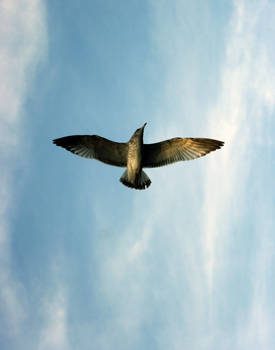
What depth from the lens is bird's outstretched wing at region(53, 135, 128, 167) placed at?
646 inches

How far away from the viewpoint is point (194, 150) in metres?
16.2

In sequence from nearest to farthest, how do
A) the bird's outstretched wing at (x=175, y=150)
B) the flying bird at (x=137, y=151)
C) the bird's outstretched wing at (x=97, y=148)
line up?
1. the bird's outstretched wing at (x=175, y=150)
2. the flying bird at (x=137, y=151)
3. the bird's outstretched wing at (x=97, y=148)

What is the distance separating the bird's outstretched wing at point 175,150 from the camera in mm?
16062

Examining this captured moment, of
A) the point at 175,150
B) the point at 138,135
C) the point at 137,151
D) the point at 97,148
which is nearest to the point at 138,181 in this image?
the point at 137,151

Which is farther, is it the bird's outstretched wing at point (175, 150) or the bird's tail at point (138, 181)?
the bird's tail at point (138, 181)

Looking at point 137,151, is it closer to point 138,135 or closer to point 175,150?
point 138,135

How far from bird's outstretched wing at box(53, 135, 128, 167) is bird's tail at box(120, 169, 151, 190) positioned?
789 millimetres

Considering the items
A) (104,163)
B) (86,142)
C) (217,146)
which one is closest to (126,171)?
(104,163)

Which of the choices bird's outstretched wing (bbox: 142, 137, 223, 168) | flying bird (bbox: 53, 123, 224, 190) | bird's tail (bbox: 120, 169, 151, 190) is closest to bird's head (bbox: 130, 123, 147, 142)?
flying bird (bbox: 53, 123, 224, 190)

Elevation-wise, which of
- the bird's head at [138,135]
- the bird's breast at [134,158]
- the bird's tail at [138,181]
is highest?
the bird's head at [138,135]

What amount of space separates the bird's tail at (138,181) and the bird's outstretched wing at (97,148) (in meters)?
0.79

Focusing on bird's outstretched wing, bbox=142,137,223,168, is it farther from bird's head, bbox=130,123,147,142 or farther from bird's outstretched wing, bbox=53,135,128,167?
bird's outstretched wing, bbox=53,135,128,167

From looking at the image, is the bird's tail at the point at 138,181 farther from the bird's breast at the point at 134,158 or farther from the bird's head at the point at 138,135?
the bird's head at the point at 138,135

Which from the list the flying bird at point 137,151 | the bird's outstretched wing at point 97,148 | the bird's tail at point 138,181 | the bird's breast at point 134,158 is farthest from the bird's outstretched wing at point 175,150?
the bird's outstretched wing at point 97,148
